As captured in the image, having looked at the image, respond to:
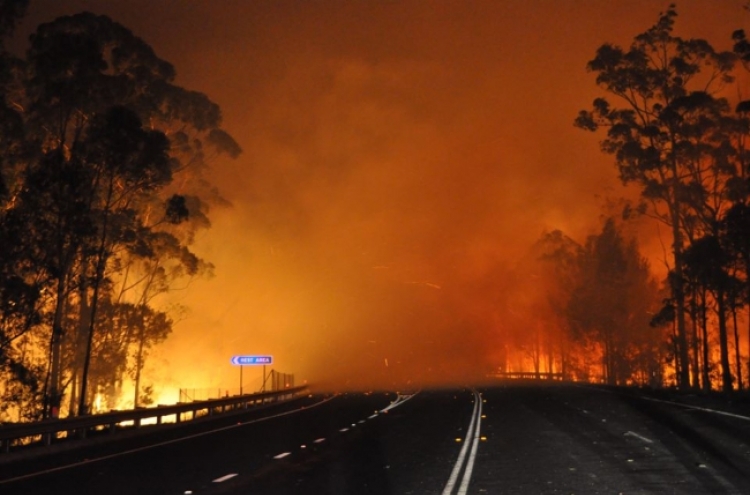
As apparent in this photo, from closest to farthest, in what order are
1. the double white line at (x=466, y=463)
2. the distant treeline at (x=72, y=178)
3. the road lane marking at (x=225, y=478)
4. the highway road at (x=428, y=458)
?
1. the double white line at (x=466, y=463)
2. the highway road at (x=428, y=458)
3. the road lane marking at (x=225, y=478)
4. the distant treeline at (x=72, y=178)

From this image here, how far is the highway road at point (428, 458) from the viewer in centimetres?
1220

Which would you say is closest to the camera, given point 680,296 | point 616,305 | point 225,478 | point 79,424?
point 225,478

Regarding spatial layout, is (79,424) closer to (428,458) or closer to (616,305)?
(428,458)

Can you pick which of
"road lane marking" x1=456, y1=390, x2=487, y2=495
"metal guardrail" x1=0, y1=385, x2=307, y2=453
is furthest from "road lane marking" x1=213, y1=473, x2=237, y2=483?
"metal guardrail" x1=0, y1=385, x2=307, y2=453

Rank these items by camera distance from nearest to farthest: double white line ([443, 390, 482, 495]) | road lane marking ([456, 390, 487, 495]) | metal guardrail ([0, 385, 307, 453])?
road lane marking ([456, 390, 487, 495]), double white line ([443, 390, 482, 495]), metal guardrail ([0, 385, 307, 453])

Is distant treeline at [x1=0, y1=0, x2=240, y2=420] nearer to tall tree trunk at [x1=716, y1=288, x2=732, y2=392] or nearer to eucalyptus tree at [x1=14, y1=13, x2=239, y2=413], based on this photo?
eucalyptus tree at [x1=14, y1=13, x2=239, y2=413]

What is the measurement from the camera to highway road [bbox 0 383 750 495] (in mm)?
12203

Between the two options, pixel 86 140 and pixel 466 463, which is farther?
pixel 86 140

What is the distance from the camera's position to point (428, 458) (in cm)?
1578

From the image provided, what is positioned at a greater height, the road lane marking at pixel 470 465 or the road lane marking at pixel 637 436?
the road lane marking at pixel 637 436

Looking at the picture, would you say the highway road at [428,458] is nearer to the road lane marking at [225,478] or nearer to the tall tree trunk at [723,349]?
the road lane marking at [225,478]

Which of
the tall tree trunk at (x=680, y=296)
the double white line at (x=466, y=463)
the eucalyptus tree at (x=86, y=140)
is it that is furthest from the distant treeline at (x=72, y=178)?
the tall tree trunk at (x=680, y=296)

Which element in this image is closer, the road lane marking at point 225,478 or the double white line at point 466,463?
the double white line at point 466,463

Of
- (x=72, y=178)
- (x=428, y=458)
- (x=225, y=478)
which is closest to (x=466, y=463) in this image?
(x=428, y=458)
